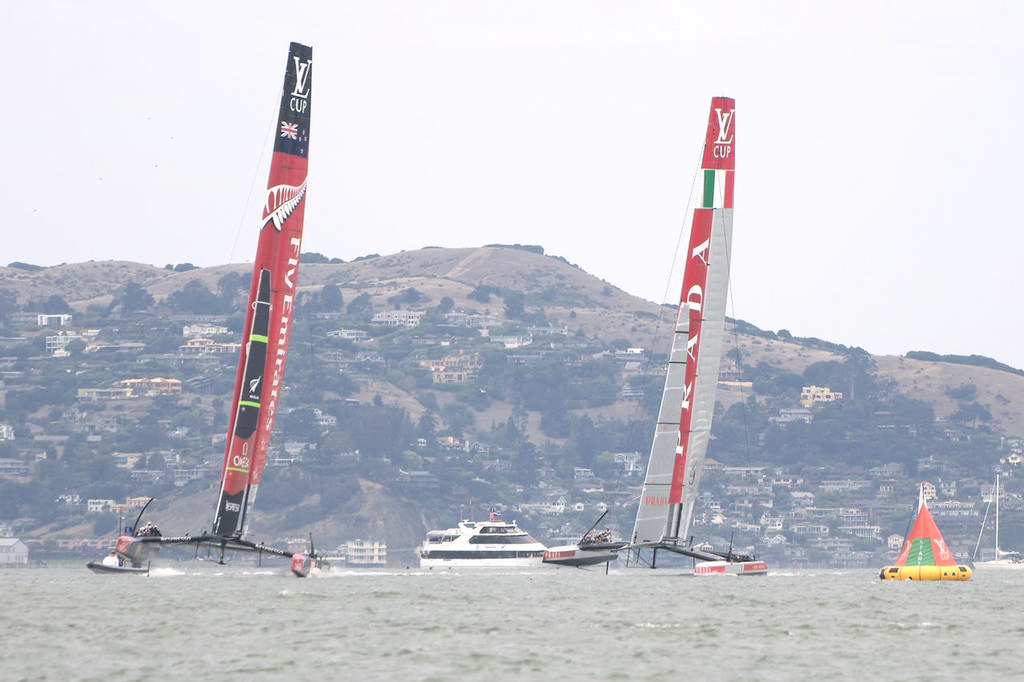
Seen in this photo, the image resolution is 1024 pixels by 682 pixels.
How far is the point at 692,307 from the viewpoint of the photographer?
59531 mm

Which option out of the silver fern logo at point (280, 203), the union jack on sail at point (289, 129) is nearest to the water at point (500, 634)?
the silver fern logo at point (280, 203)

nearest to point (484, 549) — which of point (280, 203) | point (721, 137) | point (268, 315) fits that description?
point (721, 137)

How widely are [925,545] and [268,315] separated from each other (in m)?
31.0

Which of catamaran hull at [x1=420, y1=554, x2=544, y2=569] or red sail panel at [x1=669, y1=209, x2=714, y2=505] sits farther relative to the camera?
catamaran hull at [x1=420, y1=554, x2=544, y2=569]

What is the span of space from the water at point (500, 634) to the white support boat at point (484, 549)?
145 feet

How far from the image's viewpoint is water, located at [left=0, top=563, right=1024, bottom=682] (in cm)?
3058

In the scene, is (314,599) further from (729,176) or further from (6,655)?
(729,176)

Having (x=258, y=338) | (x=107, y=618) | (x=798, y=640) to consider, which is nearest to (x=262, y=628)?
(x=107, y=618)

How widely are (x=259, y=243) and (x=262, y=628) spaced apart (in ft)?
60.6

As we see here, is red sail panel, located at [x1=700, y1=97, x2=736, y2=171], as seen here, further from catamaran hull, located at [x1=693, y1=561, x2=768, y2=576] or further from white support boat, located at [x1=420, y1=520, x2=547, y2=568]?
white support boat, located at [x1=420, y1=520, x2=547, y2=568]

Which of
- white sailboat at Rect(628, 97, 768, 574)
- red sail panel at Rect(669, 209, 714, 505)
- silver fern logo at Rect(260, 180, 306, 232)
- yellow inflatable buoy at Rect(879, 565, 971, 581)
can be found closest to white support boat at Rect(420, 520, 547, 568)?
yellow inflatable buoy at Rect(879, 565, 971, 581)

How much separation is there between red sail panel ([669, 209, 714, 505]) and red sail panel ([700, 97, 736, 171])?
5.86 feet

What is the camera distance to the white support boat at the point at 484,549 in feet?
330

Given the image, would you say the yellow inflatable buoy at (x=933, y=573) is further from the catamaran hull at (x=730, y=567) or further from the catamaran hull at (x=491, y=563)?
the catamaran hull at (x=491, y=563)
